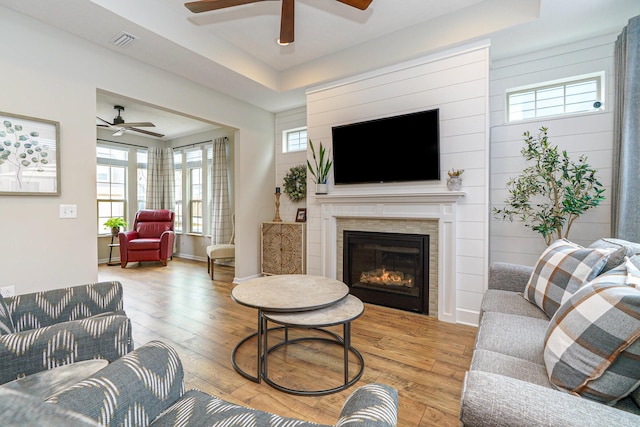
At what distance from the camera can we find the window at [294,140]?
15.6 feet

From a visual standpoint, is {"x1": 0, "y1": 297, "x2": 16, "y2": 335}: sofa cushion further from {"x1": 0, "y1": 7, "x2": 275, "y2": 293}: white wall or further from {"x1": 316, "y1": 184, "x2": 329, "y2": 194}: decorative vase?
{"x1": 316, "y1": 184, "x2": 329, "y2": 194}: decorative vase

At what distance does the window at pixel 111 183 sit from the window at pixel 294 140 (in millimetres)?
4007

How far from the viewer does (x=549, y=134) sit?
289cm

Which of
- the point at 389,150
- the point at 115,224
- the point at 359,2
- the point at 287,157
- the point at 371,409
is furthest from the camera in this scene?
the point at 115,224

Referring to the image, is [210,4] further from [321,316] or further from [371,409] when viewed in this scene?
[371,409]

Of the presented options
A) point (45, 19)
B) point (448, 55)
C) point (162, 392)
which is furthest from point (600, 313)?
point (45, 19)

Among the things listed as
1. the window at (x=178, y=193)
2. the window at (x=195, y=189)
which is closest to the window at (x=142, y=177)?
the window at (x=178, y=193)

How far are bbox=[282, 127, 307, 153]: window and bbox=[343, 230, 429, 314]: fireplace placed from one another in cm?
183

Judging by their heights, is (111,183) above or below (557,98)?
below

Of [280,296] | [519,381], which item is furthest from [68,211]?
[519,381]

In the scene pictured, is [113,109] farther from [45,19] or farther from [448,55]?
[448,55]

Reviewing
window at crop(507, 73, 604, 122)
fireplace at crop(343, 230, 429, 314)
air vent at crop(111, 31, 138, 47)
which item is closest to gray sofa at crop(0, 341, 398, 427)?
fireplace at crop(343, 230, 429, 314)

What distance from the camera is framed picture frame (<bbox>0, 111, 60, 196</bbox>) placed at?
2305 millimetres

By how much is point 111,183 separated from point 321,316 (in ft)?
21.2
